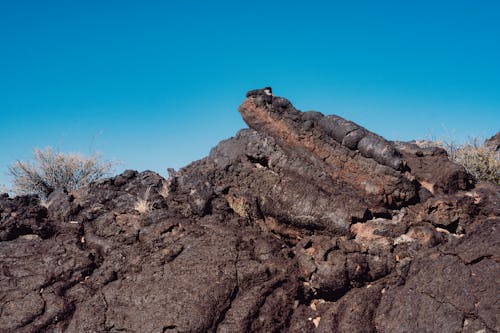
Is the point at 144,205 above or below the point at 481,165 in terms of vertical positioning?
below

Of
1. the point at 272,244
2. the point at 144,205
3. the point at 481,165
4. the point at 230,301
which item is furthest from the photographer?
the point at 481,165

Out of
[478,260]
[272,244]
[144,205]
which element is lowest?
[478,260]

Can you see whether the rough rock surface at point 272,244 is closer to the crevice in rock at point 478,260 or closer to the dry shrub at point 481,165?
the crevice in rock at point 478,260

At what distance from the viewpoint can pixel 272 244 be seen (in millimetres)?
8664

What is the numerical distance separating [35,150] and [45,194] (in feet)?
5.33

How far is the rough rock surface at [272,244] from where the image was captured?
23.2ft

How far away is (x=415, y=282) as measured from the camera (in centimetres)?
715

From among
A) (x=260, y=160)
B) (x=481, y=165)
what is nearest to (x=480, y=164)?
(x=481, y=165)

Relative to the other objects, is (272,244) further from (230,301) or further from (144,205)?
(144,205)

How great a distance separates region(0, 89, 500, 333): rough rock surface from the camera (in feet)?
23.2

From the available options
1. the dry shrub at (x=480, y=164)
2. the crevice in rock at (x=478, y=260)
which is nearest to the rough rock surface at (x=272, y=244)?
the crevice in rock at (x=478, y=260)

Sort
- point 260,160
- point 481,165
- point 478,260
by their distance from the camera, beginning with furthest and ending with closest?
1. point 481,165
2. point 260,160
3. point 478,260

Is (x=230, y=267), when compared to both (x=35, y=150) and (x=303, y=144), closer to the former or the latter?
(x=303, y=144)

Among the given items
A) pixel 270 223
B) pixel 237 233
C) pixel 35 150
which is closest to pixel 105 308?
pixel 237 233
